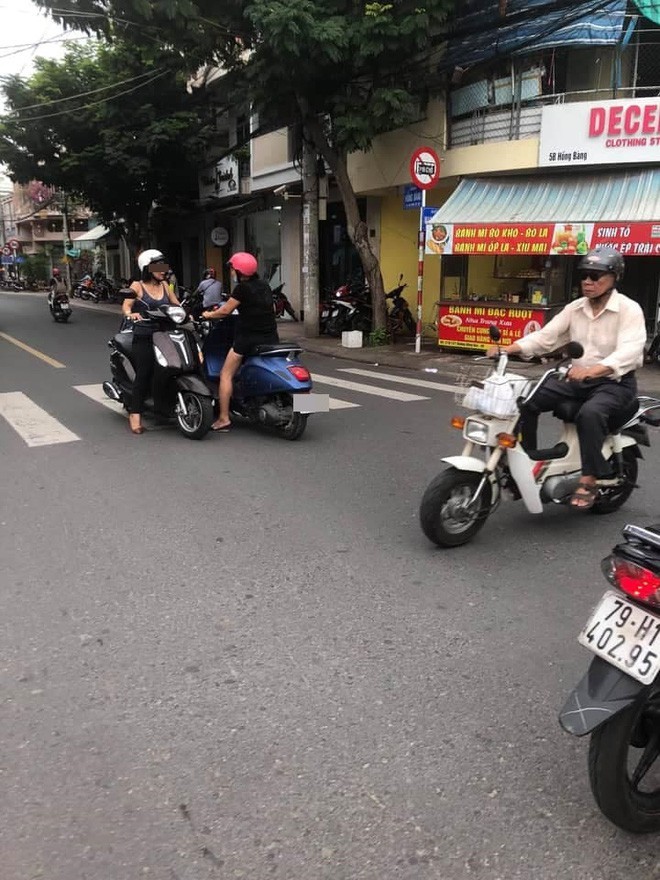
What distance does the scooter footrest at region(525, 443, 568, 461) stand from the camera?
434 cm

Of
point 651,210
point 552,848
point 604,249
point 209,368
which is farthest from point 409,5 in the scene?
point 552,848

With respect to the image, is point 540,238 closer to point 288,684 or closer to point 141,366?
point 141,366

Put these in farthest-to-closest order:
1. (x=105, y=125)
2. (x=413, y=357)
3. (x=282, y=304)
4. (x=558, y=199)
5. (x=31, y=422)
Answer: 1. (x=105, y=125)
2. (x=282, y=304)
3. (x=413, y=357)
4. (x=558, y=199)
5. (x=31, y=422)

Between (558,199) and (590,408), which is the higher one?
(558,199)

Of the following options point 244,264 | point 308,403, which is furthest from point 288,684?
point 244,264

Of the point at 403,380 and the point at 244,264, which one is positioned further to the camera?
the point at 403,380

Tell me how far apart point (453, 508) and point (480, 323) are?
8.87m

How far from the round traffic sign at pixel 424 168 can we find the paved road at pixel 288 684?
26.1ft

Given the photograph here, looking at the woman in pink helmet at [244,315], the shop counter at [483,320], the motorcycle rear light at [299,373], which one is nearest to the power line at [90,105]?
the shop counter at [483,320]

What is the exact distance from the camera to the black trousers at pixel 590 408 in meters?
4.19

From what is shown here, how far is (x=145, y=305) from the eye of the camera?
267 inches

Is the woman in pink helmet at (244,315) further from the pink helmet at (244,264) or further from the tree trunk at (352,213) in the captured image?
the tree trunk at (352,213)

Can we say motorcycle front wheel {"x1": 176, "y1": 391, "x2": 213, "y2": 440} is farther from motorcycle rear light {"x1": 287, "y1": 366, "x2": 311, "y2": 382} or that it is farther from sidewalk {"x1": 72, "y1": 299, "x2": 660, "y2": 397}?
sidewalk {"x1": 72, "y1": 299, "x2": 660, "y2": 397}

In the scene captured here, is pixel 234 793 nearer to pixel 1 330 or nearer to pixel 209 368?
pixel 209 368
